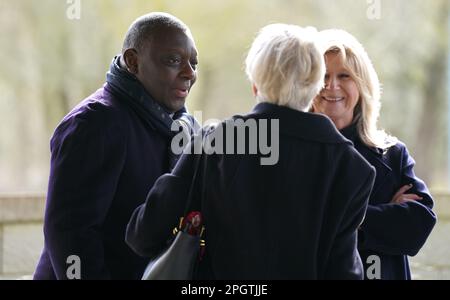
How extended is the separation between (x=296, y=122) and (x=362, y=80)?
75cm

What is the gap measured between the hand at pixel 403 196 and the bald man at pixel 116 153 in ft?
2.59

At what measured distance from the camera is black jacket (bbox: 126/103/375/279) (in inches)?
90.8

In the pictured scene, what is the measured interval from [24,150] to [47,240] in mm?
13224

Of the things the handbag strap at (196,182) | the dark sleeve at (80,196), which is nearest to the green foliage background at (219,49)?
the dark sleeve at (80,196)

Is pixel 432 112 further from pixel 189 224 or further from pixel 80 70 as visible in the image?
pixel 189 224

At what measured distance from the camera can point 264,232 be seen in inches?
91.4

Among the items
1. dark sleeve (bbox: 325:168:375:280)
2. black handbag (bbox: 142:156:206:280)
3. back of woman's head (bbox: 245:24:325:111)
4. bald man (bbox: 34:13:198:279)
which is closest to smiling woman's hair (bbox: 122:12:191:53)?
bald man (bbox: 34:13:198:279)

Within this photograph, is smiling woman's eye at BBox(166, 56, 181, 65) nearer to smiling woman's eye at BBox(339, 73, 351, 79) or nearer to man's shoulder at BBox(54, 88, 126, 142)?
man's shoulder at BBox(54, 88, 126, 142)

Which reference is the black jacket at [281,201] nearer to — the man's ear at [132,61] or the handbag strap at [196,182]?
the handbag strap at [196,182]

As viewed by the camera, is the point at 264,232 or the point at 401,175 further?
the point at 401,175

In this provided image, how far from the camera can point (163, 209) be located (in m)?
A: 2.32

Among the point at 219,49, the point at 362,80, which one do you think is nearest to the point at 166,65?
the point at 362,80

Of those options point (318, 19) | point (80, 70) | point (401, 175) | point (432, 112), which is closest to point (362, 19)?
point (318, 19)
